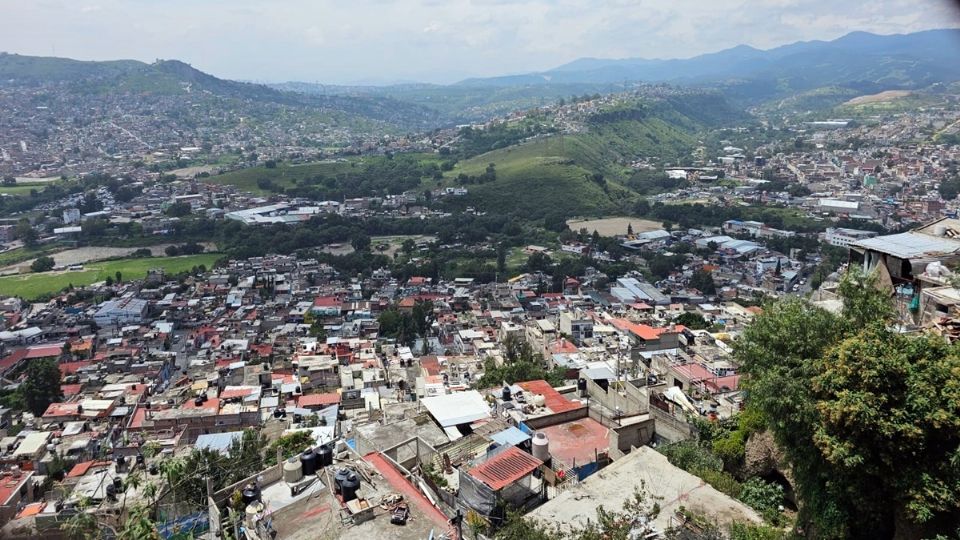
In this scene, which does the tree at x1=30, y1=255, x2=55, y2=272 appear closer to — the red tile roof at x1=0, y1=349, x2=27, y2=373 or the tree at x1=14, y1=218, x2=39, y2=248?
the tree at x1=14, y1=218, x2=39, y2=248

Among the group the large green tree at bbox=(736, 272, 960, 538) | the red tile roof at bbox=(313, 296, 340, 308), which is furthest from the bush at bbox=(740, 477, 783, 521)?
the red tile roof at bbox=(313, 296, 340, 308)

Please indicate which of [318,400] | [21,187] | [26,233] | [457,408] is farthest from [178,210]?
[457,408]

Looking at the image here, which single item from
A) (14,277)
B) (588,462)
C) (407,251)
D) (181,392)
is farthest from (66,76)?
(588,462)

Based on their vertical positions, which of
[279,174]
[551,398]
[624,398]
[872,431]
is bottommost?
[279,174]

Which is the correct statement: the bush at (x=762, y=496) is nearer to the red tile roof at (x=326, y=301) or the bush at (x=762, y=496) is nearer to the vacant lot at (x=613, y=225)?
the red tile roof at (x=326, y=301)

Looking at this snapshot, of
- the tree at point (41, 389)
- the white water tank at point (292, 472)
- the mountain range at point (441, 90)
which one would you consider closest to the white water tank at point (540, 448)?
the white water tank at point (292, 472)

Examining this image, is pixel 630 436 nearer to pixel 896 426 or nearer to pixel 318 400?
pixel 896 426
